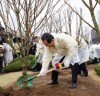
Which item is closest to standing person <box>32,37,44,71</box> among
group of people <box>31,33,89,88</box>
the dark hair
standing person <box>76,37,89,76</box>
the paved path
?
the paved path

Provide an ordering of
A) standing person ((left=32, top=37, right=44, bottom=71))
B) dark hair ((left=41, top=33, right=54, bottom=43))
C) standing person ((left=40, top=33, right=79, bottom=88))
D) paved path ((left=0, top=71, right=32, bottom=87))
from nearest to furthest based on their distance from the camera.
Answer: dark hair ((left=41, top=33, right=54, bottom=43)), standing person ((left=40, top=33, right=79, bottom=88)), paved path ((left=0, top=71, right=32, bottom=87)), standing person ((left=32, top=37, right=44, bottom=71))

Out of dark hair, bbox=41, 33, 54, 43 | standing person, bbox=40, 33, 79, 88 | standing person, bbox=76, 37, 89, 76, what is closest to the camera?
dark hair, bbox=41, 33, 54, 43

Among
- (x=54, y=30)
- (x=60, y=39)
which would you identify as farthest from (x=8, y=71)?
(x=60, y=39)

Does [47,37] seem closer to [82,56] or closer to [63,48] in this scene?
[63,48]

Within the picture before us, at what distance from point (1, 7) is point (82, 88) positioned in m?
2.73

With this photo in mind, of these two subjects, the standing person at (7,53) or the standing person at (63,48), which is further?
the standing person at (7,53)

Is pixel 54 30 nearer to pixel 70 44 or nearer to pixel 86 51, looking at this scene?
pixel 86 51

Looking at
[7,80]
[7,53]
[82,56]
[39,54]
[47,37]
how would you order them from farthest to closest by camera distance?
[7,53] < [39,54] < [7,80] < [82,56] < [47,37]

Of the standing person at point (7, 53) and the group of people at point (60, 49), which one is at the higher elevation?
the standing person at point (7, 53)

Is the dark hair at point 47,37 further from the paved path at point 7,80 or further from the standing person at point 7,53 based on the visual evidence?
the standing person at point 7,53

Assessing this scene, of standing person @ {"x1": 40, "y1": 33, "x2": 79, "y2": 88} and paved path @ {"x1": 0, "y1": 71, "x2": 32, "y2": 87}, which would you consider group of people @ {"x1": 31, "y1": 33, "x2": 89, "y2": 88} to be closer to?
standing person @ {"x1": 40, "y1": 33, "x2": 79, "y2": 88}

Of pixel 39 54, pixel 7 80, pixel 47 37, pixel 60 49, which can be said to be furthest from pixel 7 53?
pixel 47 37

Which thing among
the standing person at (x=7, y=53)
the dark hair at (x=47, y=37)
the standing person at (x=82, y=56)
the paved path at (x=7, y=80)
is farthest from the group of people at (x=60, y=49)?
the standing person at (x=7, y=53)

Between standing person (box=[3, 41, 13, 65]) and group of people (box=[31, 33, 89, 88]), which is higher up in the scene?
standing person (box=[3, 41, 13, 65])
